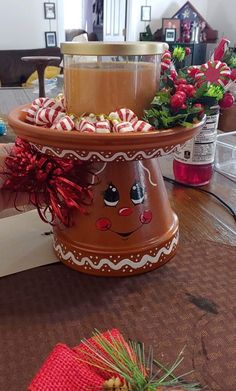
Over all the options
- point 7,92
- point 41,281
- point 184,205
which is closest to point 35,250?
point 41,281

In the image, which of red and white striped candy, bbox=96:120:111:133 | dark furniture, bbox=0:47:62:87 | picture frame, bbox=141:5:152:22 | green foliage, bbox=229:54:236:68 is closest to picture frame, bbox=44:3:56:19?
dark furniture, bbox=0:47:62:87

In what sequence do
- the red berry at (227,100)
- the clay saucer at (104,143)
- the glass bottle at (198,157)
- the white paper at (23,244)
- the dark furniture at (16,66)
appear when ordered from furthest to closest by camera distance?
the dark furniture at (16,66)
the glass bottle at (198,157)
the red berry at (227,100)
the white paper at (23,244)
the clay saucer at (104,143)

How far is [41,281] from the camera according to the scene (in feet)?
1.69

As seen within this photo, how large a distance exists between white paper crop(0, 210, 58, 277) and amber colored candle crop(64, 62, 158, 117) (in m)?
0.21

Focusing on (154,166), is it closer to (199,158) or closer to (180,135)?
(180,135)

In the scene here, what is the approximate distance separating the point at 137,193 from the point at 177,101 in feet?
0.41

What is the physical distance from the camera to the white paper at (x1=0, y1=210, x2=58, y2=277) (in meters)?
0.55

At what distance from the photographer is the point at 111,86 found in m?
0.47

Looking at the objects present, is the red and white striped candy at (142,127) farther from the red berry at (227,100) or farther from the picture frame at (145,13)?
the picture frame at (145,13)

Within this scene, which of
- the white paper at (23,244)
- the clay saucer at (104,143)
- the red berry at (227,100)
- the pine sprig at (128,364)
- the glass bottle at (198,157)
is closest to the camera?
the pine sprig at (128,364)

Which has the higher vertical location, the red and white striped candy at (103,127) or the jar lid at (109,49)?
the jar lid at (109,49)

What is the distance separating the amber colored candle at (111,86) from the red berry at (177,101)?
0.16 ft

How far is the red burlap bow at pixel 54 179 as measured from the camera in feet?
1.63

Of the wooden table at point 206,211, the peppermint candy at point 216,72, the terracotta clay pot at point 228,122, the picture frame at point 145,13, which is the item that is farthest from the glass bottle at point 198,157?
the picture frame at point 145,13
